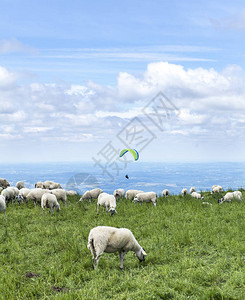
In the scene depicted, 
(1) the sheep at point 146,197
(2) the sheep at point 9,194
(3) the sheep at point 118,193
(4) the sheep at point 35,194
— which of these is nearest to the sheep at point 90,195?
(3) the sheep at point 118,193

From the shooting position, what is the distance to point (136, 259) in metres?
8.89

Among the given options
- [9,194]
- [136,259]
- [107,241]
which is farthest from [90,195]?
[107,241]

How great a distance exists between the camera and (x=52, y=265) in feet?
27.3

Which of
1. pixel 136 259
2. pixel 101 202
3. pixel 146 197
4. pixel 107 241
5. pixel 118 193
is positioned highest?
pixel 107 241

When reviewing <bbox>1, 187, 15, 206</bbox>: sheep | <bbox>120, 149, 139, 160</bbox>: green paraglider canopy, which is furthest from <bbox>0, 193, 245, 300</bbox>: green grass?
<bbox>1, 187, 15, 206</bbox>: sheep

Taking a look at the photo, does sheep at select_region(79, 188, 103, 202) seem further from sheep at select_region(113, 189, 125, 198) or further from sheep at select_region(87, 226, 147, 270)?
sheep at select_region(87, 226, 147, 270)

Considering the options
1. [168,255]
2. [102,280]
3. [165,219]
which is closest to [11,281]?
[102,280]

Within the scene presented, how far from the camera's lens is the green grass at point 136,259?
256 inches

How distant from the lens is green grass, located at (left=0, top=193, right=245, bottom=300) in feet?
21.4

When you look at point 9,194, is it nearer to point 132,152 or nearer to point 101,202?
point 101,202

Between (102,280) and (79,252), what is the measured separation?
2273 millimetres

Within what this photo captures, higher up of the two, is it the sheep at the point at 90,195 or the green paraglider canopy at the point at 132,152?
the green paraglider canopy at the point at 132,152

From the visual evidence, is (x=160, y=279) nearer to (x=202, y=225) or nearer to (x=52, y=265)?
(x=52, y=265)

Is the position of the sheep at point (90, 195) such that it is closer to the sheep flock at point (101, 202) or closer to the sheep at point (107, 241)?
the sheep flock at point (101, 202)
